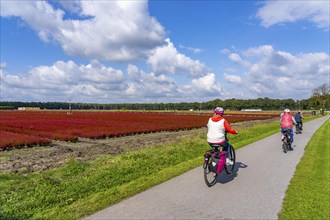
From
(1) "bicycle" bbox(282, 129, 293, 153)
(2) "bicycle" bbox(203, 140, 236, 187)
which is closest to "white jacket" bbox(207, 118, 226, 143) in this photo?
(2) "bicycle" bbox(203, 140, 236, 187)

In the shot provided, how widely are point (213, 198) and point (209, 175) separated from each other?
1.12m

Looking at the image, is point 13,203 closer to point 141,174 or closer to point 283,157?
point 141,174

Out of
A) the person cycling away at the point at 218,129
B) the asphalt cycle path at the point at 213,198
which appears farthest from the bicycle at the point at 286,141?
the person cycling away at the point at 218,129

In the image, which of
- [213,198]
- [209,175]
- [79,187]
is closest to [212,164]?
[209,175]

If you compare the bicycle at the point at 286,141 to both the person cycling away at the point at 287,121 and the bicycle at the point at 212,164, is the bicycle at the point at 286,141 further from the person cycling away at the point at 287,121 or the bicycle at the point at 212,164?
the bicycle at the point at 212,164

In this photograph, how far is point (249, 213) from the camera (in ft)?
18.9

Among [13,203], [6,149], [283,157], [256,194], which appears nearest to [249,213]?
[256,194]

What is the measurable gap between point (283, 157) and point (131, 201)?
27.9ft

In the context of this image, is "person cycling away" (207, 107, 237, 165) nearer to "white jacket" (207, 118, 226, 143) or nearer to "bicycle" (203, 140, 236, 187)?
"white jacket" (207, 118, 226, 143)

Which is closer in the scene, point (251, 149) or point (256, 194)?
point (256, 194)

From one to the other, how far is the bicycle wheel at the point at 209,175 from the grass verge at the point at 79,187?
1326 mm

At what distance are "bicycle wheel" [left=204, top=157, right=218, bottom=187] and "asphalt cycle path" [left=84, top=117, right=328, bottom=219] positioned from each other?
5.2 inches

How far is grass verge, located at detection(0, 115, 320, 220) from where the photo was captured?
598 centimetres

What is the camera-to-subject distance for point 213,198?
6.68 metres
